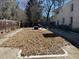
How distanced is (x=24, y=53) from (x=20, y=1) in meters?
46.6

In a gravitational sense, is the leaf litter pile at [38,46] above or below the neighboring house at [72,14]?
below

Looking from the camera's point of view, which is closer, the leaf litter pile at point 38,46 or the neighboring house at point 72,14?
the leaf litter pile at point 38,46

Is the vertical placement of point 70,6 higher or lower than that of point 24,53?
higher

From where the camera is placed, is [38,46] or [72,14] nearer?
[38,46]

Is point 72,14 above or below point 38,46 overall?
above

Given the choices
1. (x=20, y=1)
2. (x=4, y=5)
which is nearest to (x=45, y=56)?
(x=4, y=5)

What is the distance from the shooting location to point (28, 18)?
169ft

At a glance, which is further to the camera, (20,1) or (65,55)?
(20,1)

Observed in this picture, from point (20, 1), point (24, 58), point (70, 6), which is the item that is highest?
point (20, 1)

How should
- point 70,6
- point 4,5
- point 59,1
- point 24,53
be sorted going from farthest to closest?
point 59,1 → point 4,5 → point 70,6 → point 24,53

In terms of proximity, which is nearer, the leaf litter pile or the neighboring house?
the leaf litter pile

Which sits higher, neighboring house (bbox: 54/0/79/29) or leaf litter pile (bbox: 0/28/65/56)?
neighboring house (bbox: 54/0/79/29)

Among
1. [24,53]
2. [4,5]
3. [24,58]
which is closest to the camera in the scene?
[24,58]

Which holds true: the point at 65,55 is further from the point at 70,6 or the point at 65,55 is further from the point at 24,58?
the point at 70,6
